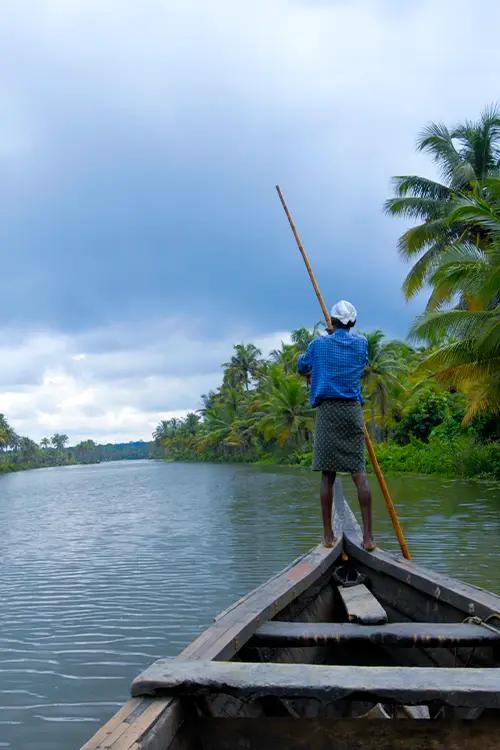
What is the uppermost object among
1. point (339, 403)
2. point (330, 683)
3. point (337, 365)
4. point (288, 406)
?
point (288, 406)

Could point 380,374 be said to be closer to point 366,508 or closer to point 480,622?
point 366,508

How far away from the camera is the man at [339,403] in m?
3.95

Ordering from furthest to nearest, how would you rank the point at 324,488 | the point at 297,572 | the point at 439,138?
the point at 439,138 → the point at 324,488 → the point at 297,572

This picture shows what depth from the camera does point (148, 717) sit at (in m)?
1.58

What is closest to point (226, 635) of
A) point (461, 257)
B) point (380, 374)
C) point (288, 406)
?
point (461, 257)

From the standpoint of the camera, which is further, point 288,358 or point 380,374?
point 288,358

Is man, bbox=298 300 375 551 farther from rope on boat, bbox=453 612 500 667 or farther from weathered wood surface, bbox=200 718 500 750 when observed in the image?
weathered wood surface, bbox=200 718 500 750

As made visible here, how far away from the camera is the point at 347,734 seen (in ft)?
6.03

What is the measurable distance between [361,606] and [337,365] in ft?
4.71

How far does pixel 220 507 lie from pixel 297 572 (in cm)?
1205

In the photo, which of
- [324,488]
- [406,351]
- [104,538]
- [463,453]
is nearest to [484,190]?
[463,453]

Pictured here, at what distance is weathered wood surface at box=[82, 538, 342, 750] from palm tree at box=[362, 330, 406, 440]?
80.7ft

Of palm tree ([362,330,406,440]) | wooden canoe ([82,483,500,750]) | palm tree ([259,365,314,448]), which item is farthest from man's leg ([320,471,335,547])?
palm tree ([259,365,314,448])

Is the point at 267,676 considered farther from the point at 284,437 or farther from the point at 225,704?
the point at 284,437
